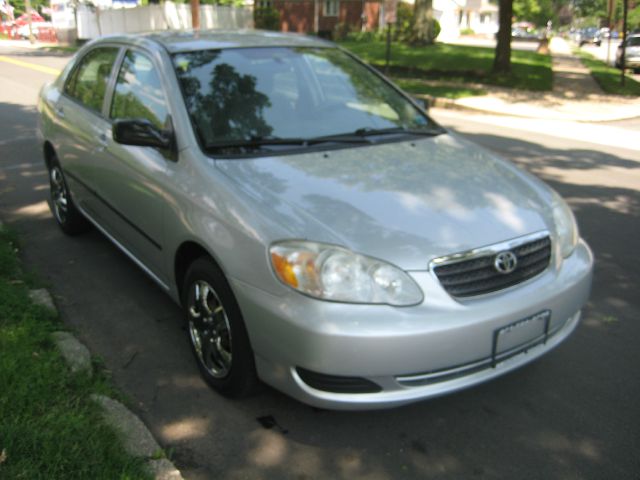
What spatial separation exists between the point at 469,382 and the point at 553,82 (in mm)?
18179

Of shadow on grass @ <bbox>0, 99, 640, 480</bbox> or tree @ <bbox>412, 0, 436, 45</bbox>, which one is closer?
shadow on grass @ <bbox>0, 99, 640, 480</bbox>

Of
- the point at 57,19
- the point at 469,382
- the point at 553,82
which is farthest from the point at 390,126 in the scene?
the point at 57,19

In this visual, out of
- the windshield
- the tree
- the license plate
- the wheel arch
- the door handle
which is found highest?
the tree

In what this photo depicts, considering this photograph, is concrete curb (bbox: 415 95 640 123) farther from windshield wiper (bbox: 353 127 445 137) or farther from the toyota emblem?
the toyota emblem

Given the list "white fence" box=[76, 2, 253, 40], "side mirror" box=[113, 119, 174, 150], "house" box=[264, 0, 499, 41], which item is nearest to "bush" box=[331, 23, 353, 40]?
"house" box=[264, 0, 499, 41]

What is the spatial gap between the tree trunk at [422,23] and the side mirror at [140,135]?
2739 cm

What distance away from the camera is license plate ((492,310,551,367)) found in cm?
276

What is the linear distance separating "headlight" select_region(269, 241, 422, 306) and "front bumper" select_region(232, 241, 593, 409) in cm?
4

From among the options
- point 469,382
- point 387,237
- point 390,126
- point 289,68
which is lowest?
point 469,382

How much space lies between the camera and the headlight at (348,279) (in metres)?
2.60

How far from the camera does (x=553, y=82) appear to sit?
750 inches

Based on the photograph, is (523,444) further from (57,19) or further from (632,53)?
(57,19)

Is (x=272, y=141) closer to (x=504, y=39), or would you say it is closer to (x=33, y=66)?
(x=504, y=39)

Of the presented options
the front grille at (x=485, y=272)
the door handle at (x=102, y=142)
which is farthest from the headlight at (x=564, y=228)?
the door handle at (x=102, y=142)
